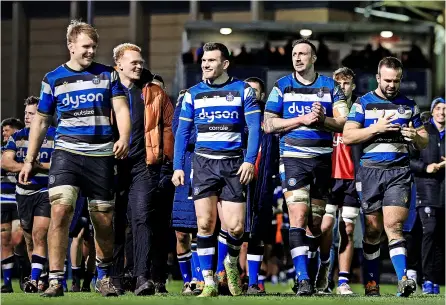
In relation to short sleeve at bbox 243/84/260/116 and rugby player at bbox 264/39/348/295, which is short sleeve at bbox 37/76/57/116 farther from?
rugby player at bbox 264/39/348/295

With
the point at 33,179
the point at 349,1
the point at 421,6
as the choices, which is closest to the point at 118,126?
the point at 33,179

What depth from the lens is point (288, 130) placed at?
13.3m

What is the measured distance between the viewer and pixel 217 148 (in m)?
13.1

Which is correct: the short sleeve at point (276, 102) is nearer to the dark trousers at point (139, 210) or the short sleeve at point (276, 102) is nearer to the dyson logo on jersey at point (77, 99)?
the dark trousers at point (139, 210)

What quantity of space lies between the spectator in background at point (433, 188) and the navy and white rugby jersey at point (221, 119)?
16.5 feet

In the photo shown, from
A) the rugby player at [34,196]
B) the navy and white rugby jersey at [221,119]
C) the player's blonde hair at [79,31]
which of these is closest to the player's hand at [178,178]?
the navy and white rugby jersey at [221,119]

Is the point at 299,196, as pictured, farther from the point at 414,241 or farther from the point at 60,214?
the point at 414,241

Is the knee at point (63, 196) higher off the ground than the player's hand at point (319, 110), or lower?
lower

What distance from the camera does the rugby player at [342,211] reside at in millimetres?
15016

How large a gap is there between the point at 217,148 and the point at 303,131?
0.93 metres

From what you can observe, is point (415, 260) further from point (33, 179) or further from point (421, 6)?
point (421, 6)

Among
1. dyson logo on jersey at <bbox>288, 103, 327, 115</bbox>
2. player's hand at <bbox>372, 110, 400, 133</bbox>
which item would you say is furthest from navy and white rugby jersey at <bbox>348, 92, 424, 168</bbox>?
dyson logo on jersey at <bbox>288, 103, 327, 115</bbox>

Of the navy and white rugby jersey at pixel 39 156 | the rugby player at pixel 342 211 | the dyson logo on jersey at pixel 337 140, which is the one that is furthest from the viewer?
the navy and white rugby jersey at pixel 39 156

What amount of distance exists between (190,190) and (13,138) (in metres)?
4.14
